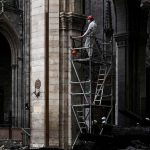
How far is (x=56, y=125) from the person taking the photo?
59.0 ft

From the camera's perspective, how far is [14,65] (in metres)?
35.0

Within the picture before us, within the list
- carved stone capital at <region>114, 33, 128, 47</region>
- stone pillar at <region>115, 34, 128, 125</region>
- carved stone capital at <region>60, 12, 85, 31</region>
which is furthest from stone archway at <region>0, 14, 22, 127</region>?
carved stone capital at <region>60, 12, 85, 31</region>

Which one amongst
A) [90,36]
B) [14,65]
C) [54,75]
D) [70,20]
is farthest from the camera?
[14,65]

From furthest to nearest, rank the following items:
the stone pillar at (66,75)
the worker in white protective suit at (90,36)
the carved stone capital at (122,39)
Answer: the carved stone capital at (122,39) → the stone pillar at (66,75) → the worker in white protective suit at (90,36)

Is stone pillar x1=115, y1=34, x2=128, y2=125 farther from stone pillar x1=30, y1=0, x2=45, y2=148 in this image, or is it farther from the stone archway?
the stone archway

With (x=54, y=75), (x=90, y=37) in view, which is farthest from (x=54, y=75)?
(x=90, y=37)

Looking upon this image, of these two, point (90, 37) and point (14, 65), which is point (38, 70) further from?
point (14, 65)

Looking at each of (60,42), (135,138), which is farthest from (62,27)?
(135,138)

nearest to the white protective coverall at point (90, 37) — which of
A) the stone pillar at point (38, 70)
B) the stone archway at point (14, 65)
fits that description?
the stone pillar at point (38, 70)

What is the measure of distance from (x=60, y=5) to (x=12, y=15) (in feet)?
54.9

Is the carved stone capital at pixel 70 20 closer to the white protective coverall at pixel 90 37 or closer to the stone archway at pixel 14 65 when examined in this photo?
the white protective coverall at pixel 90 37

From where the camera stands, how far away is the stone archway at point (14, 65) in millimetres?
34469

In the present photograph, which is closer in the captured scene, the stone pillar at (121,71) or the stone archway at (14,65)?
the stone pillar at (121,71)

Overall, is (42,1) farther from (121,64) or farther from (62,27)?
(121,64)
